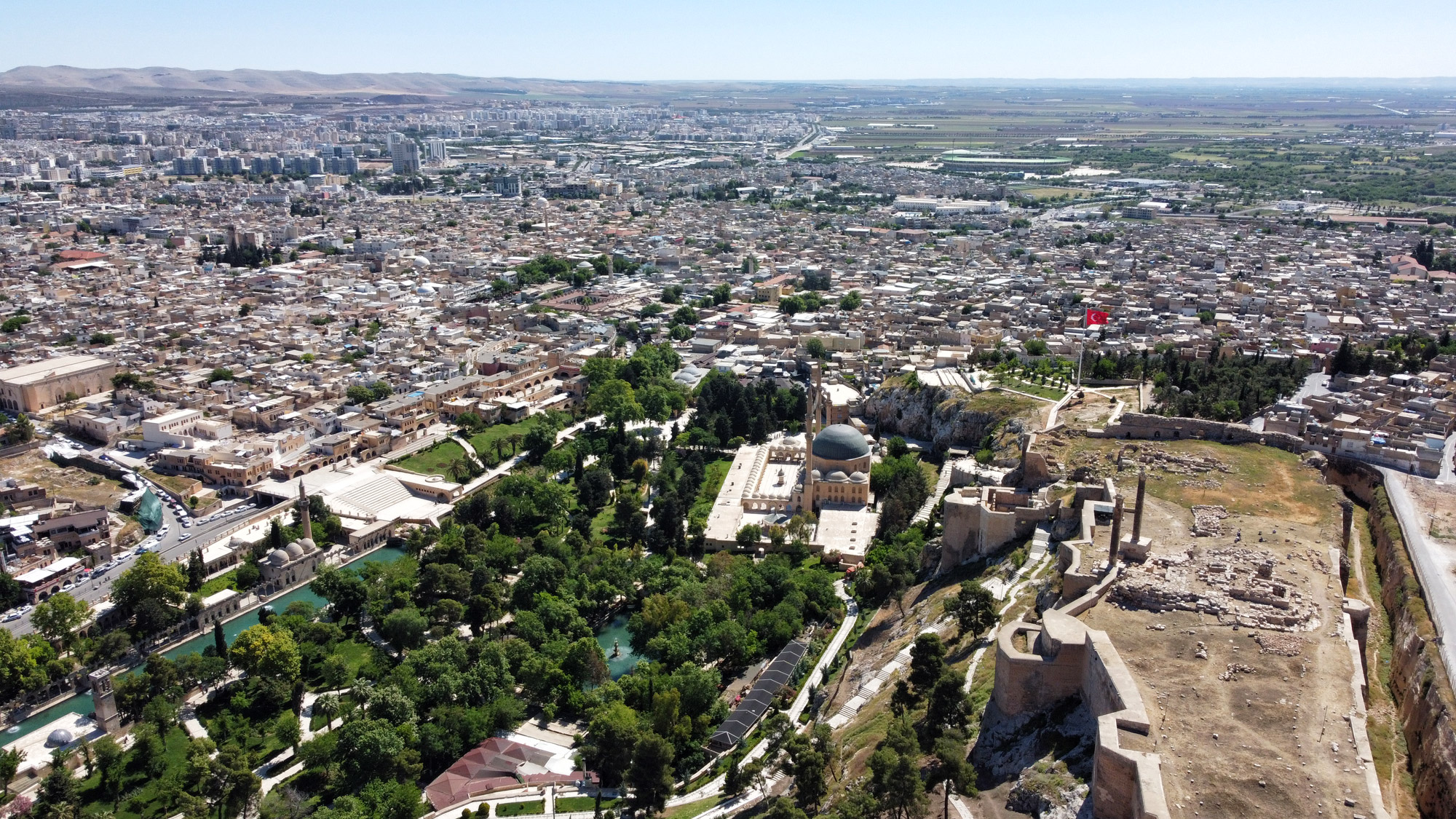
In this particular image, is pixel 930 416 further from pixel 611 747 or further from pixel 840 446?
pixel 611 747

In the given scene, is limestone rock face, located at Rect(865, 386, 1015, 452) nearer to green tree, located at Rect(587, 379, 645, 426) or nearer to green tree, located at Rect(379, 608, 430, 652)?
green tree, located at Rect(587, 379, 645, 426)

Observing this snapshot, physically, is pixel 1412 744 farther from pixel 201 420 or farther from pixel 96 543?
pixel 201 420

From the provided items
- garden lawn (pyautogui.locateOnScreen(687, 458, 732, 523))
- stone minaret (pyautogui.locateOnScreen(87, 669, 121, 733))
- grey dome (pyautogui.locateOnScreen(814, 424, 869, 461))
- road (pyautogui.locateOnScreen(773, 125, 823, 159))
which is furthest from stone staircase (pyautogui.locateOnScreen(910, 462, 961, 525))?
road (pyautogui.locateOnScreen(773, 125, 823, 159))

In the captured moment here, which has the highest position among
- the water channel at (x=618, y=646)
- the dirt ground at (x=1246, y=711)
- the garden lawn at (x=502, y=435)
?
the dirt ground at (x=1246, y=711)

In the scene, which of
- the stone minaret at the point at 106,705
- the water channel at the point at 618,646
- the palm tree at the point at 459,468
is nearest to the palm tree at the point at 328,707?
the stone minaret at the point at 106,705

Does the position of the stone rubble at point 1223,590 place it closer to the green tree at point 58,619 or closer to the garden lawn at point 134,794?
the garden lawn at point 134,794
